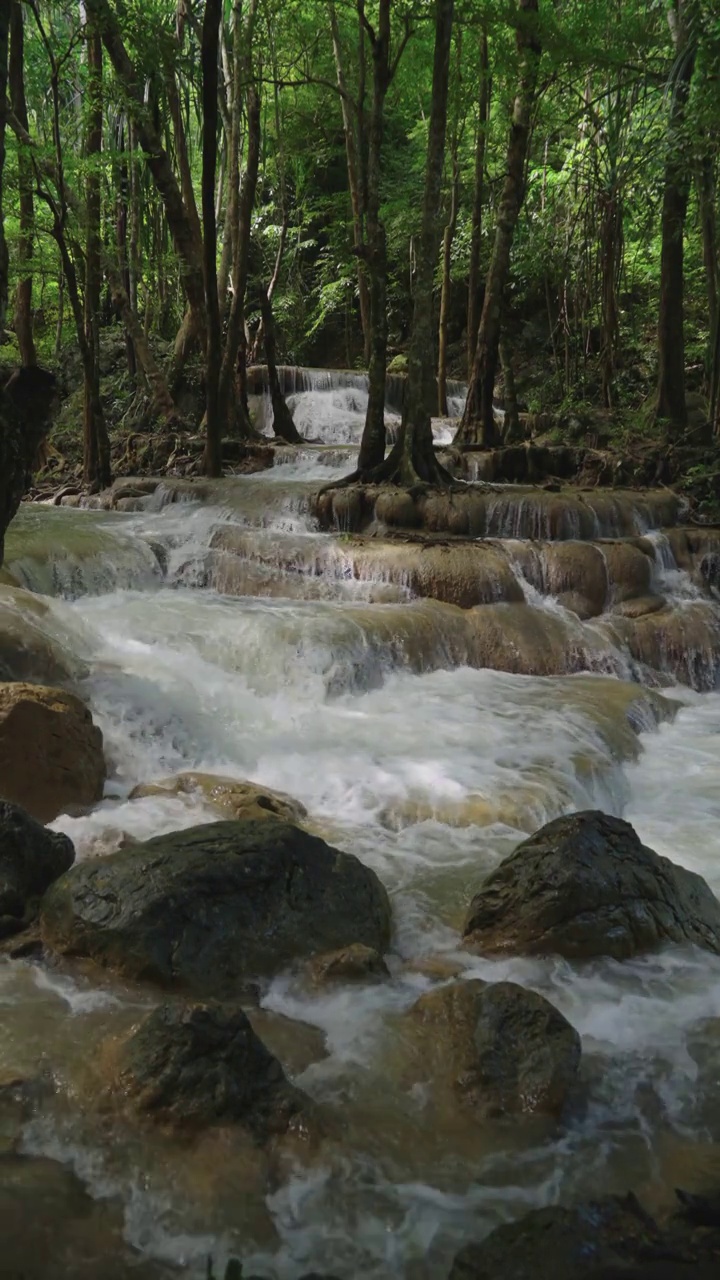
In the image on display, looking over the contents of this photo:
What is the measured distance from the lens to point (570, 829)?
417 centimetres

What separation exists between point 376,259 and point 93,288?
4.27m

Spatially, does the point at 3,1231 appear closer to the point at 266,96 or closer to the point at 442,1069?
the point at 442,1069

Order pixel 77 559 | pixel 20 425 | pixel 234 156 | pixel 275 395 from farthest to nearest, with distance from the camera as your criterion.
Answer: pixel 275 395 → pixel 234 156 → pixel 77 559 → pixel 20 425

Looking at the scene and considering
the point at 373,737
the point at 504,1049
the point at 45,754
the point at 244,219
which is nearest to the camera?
the point at 504,1049

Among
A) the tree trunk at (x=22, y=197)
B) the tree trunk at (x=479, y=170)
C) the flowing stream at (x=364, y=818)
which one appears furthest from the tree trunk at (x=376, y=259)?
the tree trunk at (x=22, y=197)

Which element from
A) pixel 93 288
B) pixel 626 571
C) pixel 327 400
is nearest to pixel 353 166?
pixel 327 400

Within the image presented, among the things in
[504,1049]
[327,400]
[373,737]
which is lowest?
[373,737]

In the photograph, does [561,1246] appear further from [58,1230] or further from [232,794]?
[232,794]

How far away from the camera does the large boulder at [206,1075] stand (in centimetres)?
259

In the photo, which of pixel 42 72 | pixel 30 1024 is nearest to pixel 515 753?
pixel 30 1024

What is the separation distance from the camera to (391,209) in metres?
18.3

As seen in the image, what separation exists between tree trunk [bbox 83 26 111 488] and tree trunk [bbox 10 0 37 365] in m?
0.86

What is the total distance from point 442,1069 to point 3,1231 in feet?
4.64

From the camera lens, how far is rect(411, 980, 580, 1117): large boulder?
283 centimetres
